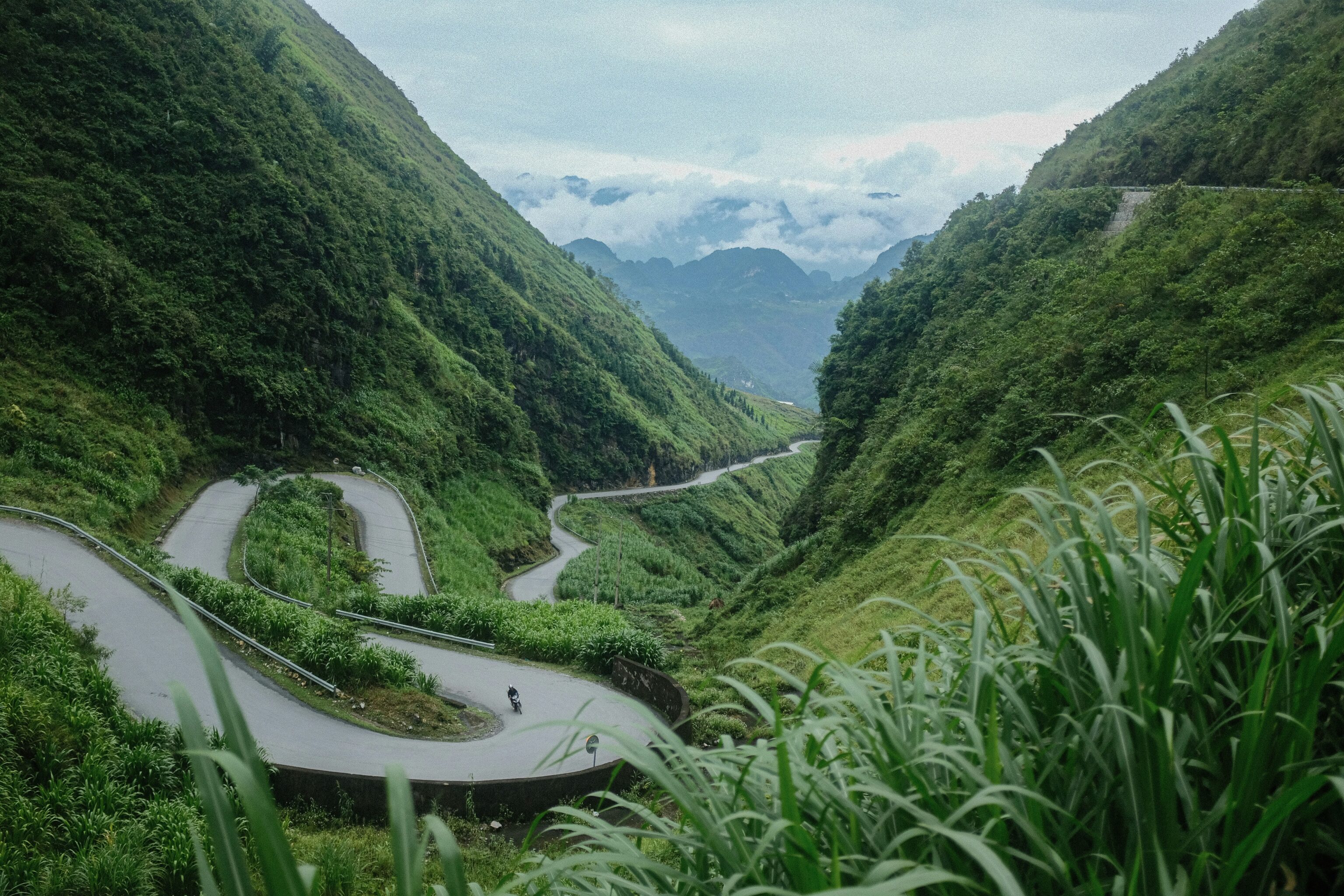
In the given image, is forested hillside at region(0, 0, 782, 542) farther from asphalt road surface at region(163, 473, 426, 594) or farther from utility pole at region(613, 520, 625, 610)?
utility pole at region(613, 520, 625, 610)

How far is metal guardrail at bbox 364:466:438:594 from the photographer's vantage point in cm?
2725

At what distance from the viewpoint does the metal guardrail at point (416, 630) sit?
17156 millimetres

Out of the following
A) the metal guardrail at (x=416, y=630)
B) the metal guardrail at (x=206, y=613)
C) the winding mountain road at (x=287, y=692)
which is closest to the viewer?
the winding mountain road at (x=287, y=692)

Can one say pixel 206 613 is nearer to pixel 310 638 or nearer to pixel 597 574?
pixel 310 638

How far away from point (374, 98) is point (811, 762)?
117 metres

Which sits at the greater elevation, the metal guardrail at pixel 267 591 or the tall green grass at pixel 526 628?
the metal guardrail at pixel 267 591

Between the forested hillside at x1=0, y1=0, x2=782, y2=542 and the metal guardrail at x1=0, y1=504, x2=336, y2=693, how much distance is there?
2.68 meters

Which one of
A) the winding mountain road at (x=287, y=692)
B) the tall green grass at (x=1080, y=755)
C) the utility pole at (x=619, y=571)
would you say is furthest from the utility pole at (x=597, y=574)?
the tall green grass at (x=1080, y=755)

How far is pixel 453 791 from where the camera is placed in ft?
30.8

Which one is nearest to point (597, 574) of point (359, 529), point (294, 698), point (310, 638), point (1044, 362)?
point (359, 529)

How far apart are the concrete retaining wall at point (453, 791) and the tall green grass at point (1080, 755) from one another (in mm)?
5949

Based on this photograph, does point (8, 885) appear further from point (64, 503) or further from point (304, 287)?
point (304, 287)

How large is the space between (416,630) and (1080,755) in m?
17.6

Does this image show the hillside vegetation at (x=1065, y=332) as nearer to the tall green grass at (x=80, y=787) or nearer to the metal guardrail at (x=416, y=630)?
the tall green grass at (x=80, y=787)
